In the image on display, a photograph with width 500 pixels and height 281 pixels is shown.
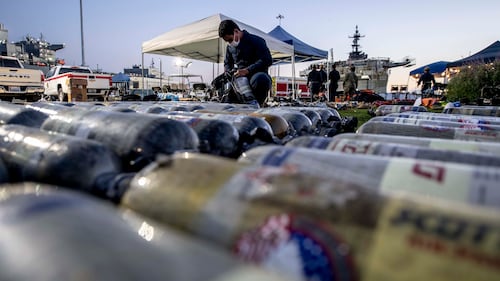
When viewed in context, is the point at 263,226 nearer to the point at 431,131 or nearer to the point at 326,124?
the point at 431,131

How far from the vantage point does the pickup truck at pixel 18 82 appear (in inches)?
492

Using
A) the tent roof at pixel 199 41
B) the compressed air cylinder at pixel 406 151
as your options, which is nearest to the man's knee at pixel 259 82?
the tent roof at pixel 199 41

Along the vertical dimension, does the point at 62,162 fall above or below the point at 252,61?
below

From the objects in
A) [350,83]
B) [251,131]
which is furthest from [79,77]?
[251,131]

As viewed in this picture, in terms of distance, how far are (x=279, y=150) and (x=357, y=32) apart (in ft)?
157

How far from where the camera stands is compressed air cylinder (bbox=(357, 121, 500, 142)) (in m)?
1.87

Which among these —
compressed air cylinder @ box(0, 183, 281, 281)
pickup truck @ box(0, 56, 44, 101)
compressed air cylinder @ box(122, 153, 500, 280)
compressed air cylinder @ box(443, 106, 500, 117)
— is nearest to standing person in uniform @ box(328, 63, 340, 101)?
compressed air cylinder @ box(443, 106, 500, 117)

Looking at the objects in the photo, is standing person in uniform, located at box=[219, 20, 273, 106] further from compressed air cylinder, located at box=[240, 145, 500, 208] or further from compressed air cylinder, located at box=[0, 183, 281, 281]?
compressed air cylinder, located at box=[0, 183, 281, 281]

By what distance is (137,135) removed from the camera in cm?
140

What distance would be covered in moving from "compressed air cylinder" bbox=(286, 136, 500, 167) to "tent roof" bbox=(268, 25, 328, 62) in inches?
477

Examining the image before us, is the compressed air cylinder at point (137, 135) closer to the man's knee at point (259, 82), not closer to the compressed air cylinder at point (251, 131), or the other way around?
the compressed air cylinder at point (251, 131)

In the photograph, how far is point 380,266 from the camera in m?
0.57

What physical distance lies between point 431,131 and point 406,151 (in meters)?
0.92

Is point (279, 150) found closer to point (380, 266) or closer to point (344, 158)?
point (344, 158)
